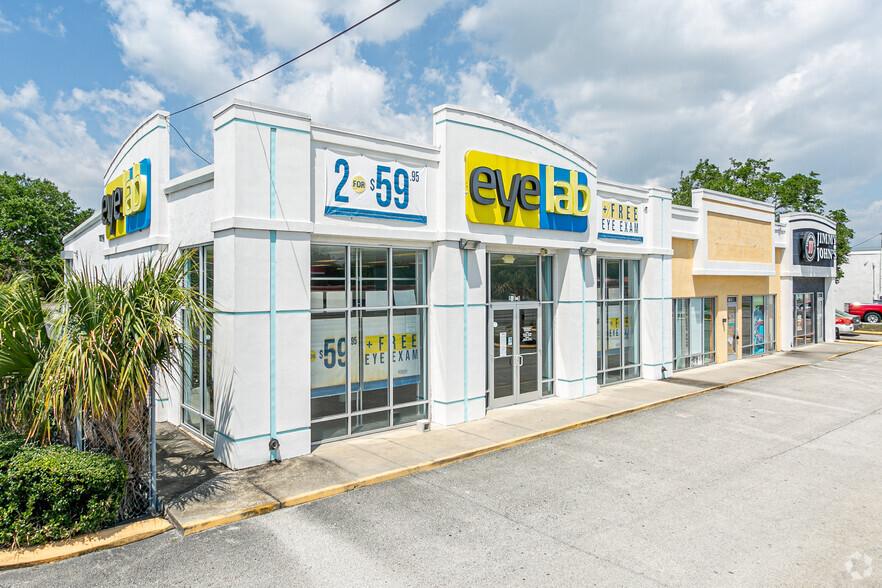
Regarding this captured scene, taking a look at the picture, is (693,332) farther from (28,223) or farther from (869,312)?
(28,223)

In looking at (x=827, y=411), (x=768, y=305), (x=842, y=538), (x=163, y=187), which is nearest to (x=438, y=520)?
(x=842, y=538)

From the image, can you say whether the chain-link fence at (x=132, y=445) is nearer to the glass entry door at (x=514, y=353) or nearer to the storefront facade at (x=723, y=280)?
the glass entry door at (x=514, y=353)

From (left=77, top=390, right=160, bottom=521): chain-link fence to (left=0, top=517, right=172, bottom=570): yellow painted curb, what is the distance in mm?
328

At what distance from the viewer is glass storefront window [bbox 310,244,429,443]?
1023cm

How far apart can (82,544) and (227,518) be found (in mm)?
1559

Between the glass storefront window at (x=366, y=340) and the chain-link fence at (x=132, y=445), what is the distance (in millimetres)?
3181

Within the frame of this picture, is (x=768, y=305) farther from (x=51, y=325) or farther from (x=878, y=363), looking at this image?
(x=51, y=325)

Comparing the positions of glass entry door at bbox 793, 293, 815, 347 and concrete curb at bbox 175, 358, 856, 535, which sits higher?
glass entry door at bbox 793, 293, 815, 347

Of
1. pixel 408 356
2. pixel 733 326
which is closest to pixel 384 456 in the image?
pixel 408 356

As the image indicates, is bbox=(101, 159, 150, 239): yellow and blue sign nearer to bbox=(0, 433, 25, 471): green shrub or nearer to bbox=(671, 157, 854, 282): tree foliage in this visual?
bbox=(0, 433, 25, 471): green shrub

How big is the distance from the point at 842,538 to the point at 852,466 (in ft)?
11.4

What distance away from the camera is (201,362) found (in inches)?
400

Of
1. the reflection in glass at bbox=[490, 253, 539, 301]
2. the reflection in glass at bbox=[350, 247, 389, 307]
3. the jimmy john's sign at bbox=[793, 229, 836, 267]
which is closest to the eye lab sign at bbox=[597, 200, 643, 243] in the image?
the reflection in glass at bbox=[490, 253, 539, 301]

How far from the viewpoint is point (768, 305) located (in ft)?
79.9
